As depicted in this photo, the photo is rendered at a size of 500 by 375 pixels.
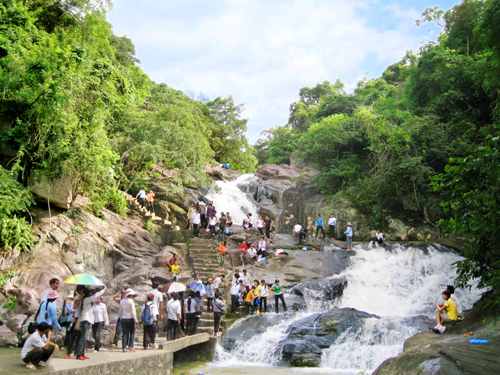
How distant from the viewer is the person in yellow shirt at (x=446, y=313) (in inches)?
345

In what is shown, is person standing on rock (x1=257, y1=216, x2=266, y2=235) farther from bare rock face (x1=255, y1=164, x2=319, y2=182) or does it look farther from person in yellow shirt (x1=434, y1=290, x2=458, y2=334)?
person in yellow shirt (x1=434, y1=290, x2=458, y2=334)

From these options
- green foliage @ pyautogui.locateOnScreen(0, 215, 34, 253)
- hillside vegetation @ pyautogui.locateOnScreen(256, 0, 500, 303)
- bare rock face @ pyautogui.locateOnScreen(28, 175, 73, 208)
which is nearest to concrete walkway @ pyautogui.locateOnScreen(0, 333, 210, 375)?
green foliage @ pyautogui.locateOnScreen(0, 215, 34, 253)

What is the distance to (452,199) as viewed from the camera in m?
7.23

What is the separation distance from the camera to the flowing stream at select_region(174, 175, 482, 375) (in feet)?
32.8

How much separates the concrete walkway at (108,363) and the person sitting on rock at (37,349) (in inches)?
4.8

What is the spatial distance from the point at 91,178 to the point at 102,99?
3077mm

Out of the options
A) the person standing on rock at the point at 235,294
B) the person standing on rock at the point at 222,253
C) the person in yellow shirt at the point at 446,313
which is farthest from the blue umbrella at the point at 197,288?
the person in yellow shirt at the point at 446,313

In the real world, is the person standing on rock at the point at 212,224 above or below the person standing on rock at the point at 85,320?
above

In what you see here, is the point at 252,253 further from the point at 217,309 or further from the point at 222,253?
the point at 217,309

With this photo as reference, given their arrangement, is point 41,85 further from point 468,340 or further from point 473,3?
point 473,3

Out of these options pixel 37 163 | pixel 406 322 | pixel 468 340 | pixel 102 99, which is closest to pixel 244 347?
pixel 406 322

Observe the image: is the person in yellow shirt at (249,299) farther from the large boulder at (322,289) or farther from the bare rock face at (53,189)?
the bare rock face at (53,189)

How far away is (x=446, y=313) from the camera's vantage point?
29.4 ft

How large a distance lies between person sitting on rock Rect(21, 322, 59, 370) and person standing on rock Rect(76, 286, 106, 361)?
938mm
